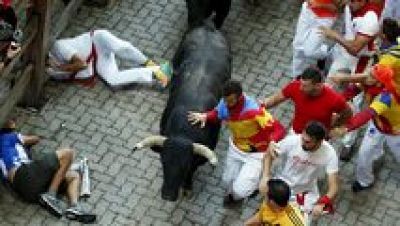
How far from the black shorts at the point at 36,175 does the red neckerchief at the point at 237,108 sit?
1.74 meters

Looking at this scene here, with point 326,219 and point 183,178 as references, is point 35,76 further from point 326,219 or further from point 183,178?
point 326,219

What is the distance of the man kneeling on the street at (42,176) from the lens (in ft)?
29.0

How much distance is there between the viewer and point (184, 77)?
31.4ft

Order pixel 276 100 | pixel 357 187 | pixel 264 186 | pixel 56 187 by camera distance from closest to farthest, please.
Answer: pixel 264 186 → pixel 276 100 → pixel 56 187 → pixel 357 187

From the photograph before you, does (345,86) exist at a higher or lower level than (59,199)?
higher

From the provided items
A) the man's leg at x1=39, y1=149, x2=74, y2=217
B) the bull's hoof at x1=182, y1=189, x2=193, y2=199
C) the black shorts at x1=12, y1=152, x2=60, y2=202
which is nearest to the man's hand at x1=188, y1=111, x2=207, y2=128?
the bull's hoof at x1=182, y1=189, x2=193, y2=199

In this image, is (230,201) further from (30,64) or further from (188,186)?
(30,64)

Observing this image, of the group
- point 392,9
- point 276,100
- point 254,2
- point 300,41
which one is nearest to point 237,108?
point 276,100

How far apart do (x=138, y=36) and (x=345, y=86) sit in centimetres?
263

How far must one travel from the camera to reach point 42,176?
884 cm

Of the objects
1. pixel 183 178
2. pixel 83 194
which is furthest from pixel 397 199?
pixel 83 194

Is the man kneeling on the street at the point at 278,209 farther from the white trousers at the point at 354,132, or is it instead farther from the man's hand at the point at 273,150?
the white trousers at the point at 354,132

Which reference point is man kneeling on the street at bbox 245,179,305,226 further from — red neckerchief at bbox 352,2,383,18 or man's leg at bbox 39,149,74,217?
red neckerchief at bbox 352,2,383,18

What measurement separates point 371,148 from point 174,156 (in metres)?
1.91
